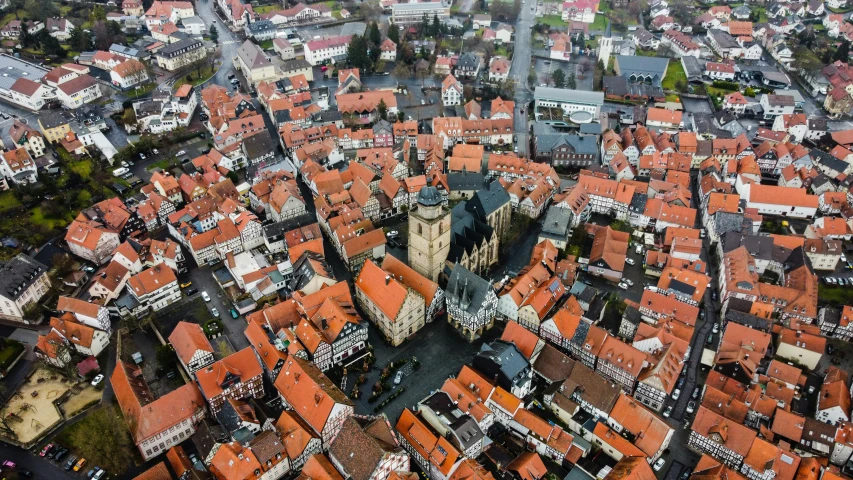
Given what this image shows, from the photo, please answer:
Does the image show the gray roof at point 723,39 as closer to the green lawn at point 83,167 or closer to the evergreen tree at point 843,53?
the evergreen tree at point 843,53

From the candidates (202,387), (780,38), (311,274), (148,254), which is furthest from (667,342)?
(780,38)

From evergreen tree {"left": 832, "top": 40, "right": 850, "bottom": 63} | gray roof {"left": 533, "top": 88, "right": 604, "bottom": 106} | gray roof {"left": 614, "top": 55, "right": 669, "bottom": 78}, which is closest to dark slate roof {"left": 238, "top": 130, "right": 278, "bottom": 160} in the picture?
gray roof {"left": 533, "top": 88, "right": 604, "bottom": 106}

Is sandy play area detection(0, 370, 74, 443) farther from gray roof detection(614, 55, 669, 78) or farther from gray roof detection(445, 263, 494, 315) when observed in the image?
gray roof detection(614, 55, 669, 78)

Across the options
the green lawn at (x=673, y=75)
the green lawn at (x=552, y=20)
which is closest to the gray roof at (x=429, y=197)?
the green lawn at (x=673, y=75)

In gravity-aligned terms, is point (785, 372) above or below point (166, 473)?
below

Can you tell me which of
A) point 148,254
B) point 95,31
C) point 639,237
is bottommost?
point 639,237

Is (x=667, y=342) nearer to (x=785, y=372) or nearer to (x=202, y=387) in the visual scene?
(x=785, y=372)
